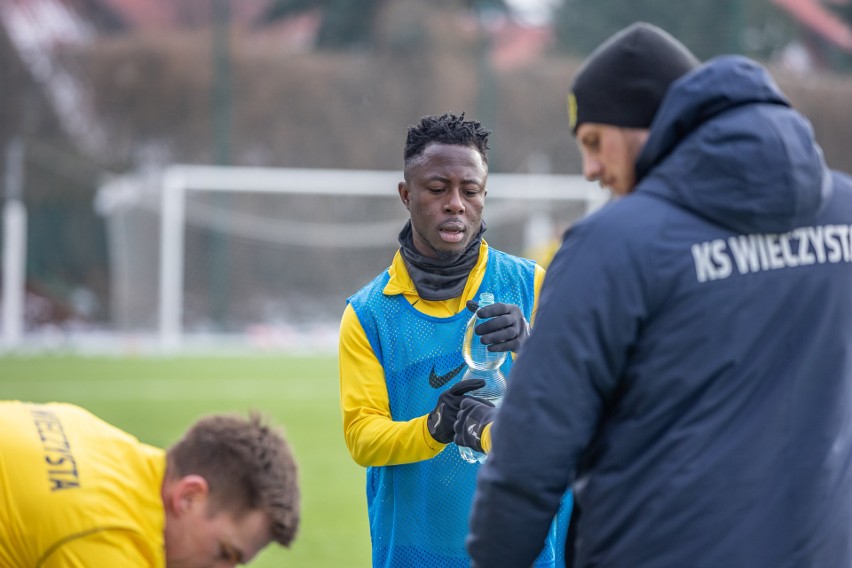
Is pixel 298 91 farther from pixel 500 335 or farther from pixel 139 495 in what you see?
pixel 139 495

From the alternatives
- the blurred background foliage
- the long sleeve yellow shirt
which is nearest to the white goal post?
the blurred background foliage

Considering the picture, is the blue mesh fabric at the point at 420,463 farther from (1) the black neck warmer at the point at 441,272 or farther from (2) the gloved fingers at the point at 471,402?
(2) the gloved fingers at the point at 471,402

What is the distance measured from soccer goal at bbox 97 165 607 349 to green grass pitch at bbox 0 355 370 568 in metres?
2.37

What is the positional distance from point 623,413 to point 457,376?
50.0 inches

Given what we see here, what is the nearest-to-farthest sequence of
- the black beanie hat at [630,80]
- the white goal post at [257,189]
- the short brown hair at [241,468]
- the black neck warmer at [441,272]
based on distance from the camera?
1. the black beanie hat at [630,80]
2. the short brown hair at [241,468]
3. the black neck warmer at [441,272]
4. the white goal post at [257,189]

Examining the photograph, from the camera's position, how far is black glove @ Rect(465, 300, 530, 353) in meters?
2.96

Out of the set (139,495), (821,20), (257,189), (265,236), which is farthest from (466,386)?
(821,20)

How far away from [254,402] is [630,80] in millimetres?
9790

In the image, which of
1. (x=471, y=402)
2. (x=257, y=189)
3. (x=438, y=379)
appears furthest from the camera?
(x=257, y=189)

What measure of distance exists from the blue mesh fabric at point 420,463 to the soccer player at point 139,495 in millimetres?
569

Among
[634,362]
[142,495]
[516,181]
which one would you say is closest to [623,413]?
[634,362]

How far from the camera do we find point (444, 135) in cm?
347

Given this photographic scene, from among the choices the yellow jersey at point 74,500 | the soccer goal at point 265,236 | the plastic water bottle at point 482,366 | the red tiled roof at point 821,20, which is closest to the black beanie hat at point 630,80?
the plastic water bottle at point 482,366

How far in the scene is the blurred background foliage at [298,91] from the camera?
61.7 ft
